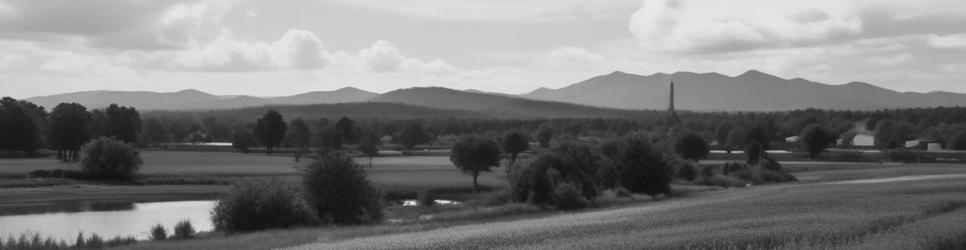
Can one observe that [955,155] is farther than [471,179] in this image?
Yes

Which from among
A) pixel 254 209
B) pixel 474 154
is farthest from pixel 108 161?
pixel 254 209

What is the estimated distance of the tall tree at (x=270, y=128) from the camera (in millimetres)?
161500

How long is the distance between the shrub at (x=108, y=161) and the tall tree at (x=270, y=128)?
66.0 metres

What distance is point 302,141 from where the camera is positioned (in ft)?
577

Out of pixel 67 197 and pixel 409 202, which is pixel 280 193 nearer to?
pixel 409 202

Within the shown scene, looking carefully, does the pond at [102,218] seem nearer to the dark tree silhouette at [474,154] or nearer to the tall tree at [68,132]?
the dark tree silhouette at [474,154]

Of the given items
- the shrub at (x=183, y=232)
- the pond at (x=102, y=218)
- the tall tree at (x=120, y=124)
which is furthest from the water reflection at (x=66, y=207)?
the tall tree at (x=120, y=124)

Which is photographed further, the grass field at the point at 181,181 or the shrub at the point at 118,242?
the grass field at the point at 181,181

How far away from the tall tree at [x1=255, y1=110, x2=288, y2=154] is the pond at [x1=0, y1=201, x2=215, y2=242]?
86200 millimetres

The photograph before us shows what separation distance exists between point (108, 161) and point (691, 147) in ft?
229

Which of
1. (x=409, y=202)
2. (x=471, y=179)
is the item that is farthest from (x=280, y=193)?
(x=471, y=179)

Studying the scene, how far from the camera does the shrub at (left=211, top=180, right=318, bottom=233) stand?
52.0 m

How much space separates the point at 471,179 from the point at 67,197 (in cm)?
3681

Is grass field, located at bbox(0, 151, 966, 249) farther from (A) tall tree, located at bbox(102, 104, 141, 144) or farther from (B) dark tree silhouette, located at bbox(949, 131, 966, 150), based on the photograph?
(B) dark tree silhouette, located at bbox(949, 131, 966, 150)
